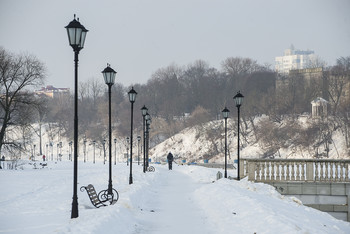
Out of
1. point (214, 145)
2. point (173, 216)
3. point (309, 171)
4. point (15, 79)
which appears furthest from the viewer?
point (214, 145)

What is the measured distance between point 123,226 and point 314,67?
118307 mm

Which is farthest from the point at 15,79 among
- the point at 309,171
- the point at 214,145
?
the point at 214,145

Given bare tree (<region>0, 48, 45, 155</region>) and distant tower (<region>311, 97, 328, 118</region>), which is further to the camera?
distant tower (<region>311, 97, 328, 118</region>)

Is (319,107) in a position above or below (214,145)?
above

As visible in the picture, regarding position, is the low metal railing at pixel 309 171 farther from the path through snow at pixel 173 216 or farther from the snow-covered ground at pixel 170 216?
the path through snow at pixel 173 216

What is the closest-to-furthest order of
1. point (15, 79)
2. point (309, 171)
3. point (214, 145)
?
point (309, 171) → point (15, 79) → point (214, 145)

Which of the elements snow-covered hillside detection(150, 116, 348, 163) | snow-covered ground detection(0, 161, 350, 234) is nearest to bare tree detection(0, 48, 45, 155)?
snow-covered ground detection(0, 161, 350, 234)

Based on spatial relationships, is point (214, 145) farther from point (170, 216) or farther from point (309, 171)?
point (170, 216)

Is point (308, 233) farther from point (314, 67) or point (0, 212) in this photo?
point (314, 67)

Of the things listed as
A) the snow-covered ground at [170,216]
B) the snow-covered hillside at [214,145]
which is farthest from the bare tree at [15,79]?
the snow-covered hillside at [214,145]

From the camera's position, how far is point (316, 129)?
3511 inches

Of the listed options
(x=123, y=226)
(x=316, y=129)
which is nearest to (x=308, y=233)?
(x=123, y=226)

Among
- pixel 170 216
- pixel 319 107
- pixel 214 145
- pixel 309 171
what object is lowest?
pixel 214 145

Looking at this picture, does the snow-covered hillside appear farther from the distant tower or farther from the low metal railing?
the low metal railing
